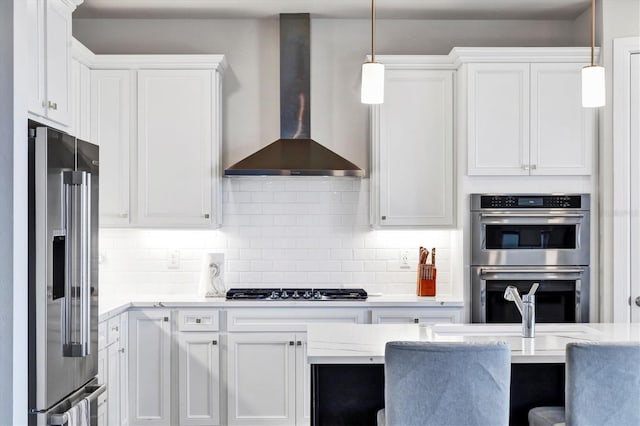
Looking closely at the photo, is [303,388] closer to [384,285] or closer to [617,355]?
[384,285]

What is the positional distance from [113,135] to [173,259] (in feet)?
3.28

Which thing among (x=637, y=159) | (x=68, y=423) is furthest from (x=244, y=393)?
(x=637, y=159)

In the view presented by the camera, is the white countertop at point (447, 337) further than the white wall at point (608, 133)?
No

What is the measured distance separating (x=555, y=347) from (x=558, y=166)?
1.90 meters

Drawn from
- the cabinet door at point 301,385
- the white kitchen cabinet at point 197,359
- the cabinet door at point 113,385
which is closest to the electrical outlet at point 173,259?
the white kitchen cabinet at point 197,359

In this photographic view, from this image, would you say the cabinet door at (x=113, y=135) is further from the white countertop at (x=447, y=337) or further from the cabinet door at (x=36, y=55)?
the white countertop at (x=447, y=337)

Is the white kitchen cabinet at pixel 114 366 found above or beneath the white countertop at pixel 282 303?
beneath

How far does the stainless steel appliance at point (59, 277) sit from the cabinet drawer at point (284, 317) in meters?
1.37

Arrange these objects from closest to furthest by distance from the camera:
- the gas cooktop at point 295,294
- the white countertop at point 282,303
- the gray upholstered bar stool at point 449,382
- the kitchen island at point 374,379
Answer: the gray upholstered bar stool at point 449,382 < the kitchen island at point 374,379 < the white countertop at point 282,303 < the gas cooktop at point 295,294

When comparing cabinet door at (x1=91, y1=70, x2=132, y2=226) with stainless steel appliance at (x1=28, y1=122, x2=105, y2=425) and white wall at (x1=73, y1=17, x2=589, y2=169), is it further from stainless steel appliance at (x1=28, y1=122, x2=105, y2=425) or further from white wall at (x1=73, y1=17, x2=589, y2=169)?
stainless steel appliance at (x1=28, y1=122, x2=105, y2=425)

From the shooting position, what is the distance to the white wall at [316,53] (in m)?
4.88

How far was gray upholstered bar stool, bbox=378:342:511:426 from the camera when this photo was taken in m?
2.35

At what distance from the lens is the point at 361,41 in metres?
4.90

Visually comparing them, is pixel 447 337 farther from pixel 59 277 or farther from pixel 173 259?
pixel 173 259
